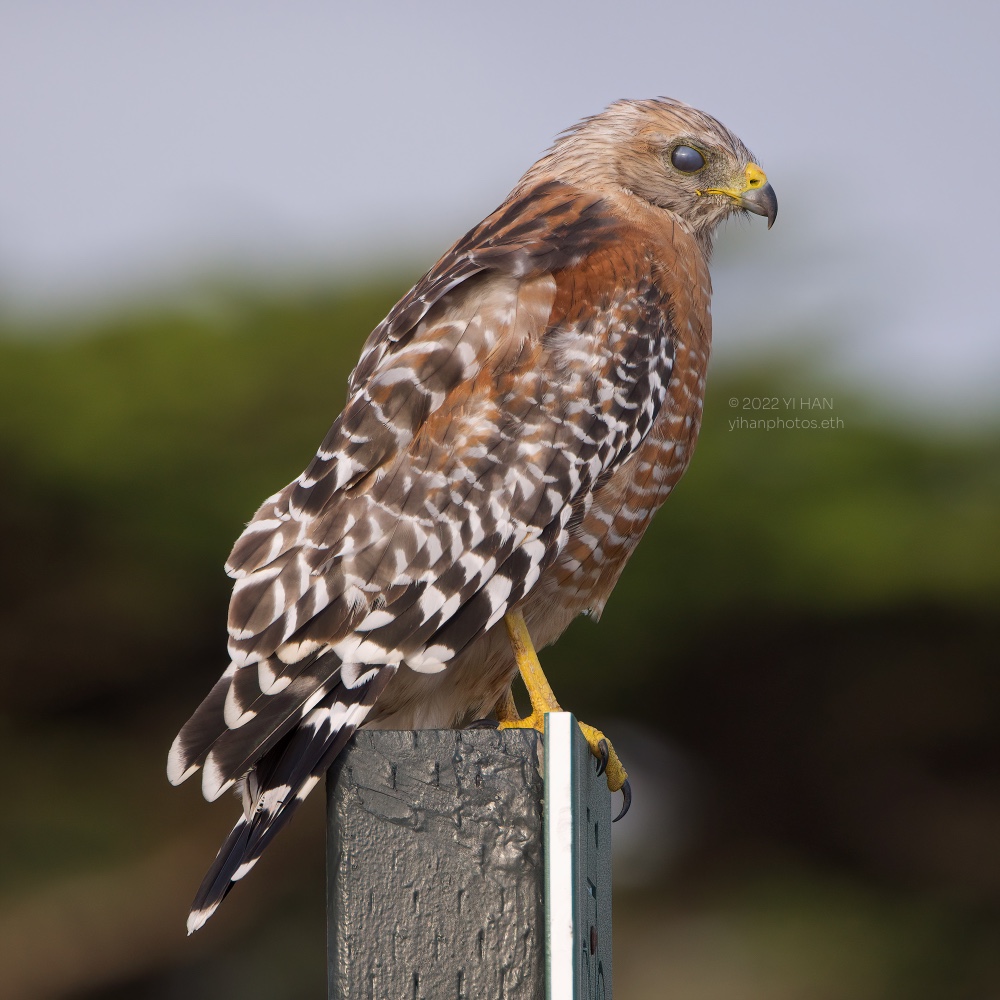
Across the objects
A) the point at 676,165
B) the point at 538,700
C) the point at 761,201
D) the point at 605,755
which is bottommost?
the point at 605,755

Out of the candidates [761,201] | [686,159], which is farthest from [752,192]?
[686,159]

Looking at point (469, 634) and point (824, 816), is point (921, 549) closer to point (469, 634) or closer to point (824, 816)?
point (824, 816)

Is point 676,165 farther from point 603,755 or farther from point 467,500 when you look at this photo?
point 603,755

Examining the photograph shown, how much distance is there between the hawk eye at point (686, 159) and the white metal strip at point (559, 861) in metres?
2.48

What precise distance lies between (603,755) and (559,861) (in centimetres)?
107

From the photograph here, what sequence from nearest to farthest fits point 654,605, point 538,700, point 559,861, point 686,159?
1. point 559,861
2. point 538,700
3. point 686,159
4. point 654,605

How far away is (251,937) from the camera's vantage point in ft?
30.2

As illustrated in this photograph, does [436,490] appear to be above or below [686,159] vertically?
below

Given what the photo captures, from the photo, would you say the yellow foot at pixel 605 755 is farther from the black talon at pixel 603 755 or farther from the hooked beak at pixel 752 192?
the hooked beak at pixel 752 192

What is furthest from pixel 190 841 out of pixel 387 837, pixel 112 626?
pixel 387 837

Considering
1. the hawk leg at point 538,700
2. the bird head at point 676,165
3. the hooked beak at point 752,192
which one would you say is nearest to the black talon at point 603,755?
the hawk leg at point 538,700

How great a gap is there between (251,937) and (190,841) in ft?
2.92

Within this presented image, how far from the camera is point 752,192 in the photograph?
13.8ft

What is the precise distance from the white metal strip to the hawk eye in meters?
2.48
